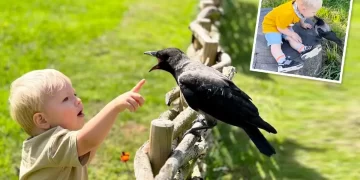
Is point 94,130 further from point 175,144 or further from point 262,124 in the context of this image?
point 175,144

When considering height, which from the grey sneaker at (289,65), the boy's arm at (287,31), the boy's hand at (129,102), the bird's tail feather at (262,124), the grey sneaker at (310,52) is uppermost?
the boy's arm at (287,31)

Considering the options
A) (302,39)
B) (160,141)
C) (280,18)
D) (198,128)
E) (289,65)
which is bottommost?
(198,128)

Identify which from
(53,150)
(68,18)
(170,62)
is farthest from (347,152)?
(68,18)

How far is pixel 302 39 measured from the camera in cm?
292

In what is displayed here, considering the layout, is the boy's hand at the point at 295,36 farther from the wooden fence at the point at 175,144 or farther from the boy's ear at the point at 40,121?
the boy's ear at the point at 40,121

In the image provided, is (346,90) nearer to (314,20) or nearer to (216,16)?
(216,16)

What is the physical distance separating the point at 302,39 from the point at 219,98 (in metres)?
0.67

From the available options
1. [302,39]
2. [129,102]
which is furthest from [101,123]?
[302,39]

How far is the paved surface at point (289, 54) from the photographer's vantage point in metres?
2.91

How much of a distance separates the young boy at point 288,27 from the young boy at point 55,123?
747mm

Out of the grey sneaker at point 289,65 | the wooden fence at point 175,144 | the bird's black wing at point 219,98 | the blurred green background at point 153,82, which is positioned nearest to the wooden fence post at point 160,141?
the wooden fence at point 175,144

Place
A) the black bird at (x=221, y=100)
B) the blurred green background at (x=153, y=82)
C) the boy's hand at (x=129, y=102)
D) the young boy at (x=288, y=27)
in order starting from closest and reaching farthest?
the boy's hand at (x=129, y=102), the young boy at (x=288, y=27), the black bird at (x=221, y=100), the blurred green background at (x=153, y=82)

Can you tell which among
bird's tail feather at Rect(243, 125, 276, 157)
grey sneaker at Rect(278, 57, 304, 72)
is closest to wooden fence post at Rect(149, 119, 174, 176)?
bird's tail feather at Rect(243, 125, 276, 157)

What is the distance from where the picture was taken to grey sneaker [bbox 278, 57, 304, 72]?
2.91 m
